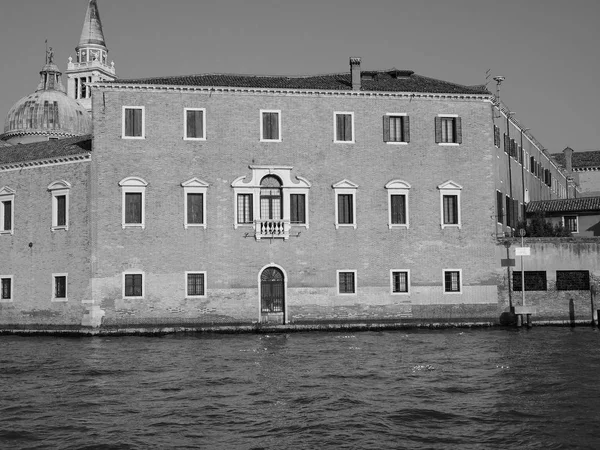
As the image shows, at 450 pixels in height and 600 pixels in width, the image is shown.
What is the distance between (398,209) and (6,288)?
1515 centimetres

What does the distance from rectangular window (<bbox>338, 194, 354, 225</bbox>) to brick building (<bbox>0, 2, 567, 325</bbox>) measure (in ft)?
0.17

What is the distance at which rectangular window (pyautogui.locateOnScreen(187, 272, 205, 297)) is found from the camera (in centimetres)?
3088

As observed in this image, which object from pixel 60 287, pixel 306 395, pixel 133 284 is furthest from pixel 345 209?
pixel 306 395

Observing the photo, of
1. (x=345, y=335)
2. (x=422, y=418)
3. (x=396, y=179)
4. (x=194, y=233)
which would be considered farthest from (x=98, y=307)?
(x=422, y=418)

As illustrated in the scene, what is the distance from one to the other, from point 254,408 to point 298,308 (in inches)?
619

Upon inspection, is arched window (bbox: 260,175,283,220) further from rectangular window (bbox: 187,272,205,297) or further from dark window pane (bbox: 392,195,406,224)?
dark window pane (bbox: 392,195,406,224)

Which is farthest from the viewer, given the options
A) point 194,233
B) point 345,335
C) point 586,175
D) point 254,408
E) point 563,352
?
point 586,175

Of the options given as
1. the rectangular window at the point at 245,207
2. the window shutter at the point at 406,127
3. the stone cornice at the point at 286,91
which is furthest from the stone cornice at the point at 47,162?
the window shutter at the point at 406,127

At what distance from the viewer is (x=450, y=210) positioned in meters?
32.6

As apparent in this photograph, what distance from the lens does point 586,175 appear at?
65562 millimetres

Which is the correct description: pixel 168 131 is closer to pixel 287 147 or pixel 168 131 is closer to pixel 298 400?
pixel 287 147

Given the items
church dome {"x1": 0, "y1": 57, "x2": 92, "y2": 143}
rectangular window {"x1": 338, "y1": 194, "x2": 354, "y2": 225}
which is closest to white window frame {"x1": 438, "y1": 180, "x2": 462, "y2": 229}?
rectangular window {"x1": 338, "y1": 194, "x2": 354, "y2": 225}

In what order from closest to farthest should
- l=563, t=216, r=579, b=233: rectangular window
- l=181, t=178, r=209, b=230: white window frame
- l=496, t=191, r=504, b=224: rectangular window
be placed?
l=181, t=178, r=209, b=230: white window frame
l=496, t=191, r=504, b=224: rectangular window
l=563, t=216, r=579, b=233: rectangular window

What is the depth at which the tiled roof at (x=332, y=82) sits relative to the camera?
105 ft
